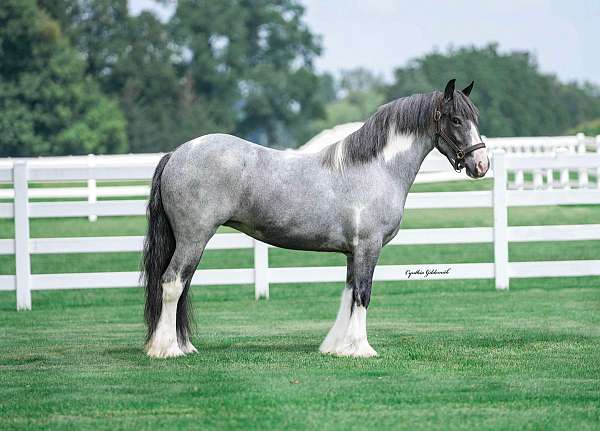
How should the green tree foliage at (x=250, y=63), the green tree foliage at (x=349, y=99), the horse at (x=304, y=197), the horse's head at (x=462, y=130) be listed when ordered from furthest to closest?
the green tree foliage at (x=349, y=99) → the green tree foliage at (x=250, y=63) → the horse's head at (x=462, y=130) → the horse at (x=304, y=197)

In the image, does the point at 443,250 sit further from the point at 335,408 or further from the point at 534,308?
the point at 335,408

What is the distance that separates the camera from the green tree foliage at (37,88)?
55.9 metres

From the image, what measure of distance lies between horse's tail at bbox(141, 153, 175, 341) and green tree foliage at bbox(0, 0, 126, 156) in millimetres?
47727

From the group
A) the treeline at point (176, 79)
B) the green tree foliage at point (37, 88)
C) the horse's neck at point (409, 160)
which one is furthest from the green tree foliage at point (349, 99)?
the horse's neck at point (409, 160)

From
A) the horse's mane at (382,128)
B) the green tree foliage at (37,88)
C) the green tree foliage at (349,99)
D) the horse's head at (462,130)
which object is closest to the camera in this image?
the horse's head at (462,130)

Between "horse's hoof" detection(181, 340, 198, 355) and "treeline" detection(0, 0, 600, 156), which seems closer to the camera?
"horse's hoof" detection(181, 340, 198, 355)

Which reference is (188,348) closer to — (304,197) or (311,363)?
(311,363)

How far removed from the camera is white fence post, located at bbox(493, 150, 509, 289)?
45.3 ft

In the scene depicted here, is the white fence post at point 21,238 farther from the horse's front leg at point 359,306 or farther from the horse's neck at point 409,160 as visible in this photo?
the horse's neck at point 409,160

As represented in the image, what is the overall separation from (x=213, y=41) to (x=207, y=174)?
71.3 metres

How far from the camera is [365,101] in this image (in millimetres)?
131500

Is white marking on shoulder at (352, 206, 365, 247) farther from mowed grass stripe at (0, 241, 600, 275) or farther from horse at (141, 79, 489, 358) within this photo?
mowed grass stripe at (0, 241, 600, 275)

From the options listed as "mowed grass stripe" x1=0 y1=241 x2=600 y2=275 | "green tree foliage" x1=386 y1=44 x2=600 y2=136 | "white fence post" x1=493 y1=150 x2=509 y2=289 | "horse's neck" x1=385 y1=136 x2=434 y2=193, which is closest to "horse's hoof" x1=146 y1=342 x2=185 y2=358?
"horse's neck" x1=385 y1=136 x2=434 y2=193

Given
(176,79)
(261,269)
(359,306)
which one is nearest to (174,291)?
(359,306)
